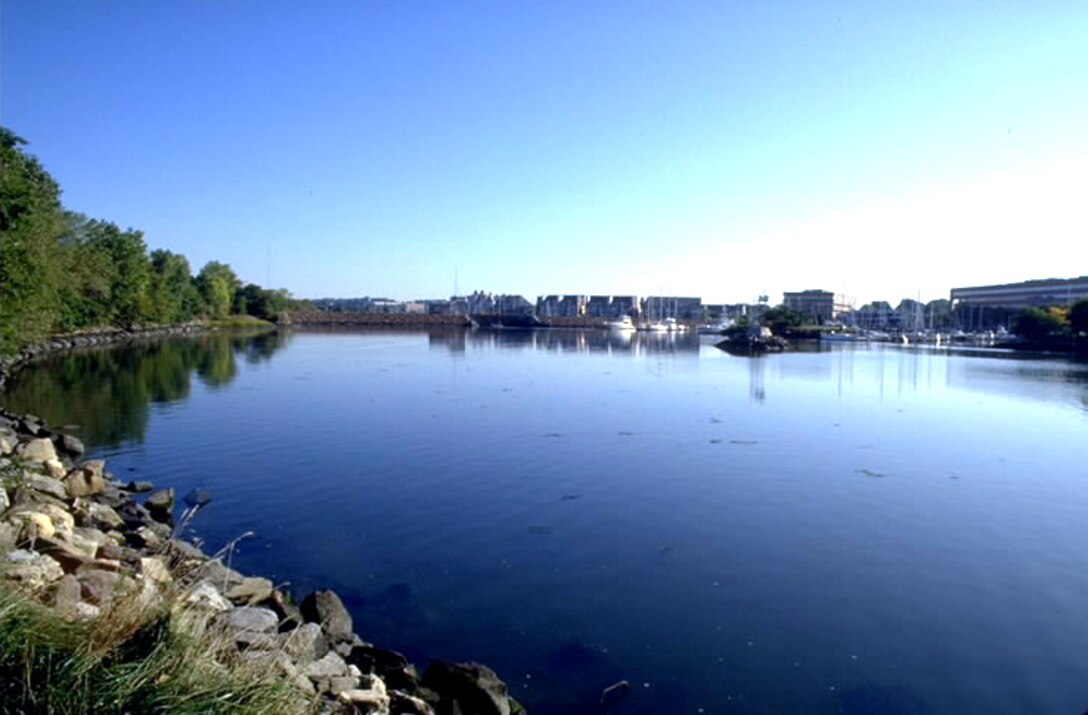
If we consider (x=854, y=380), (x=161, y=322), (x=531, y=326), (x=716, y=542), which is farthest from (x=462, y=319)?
(x=716, y=542)

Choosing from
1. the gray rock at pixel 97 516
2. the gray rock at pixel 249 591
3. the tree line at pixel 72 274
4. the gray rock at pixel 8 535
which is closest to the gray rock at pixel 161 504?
the gray rock at pixel 97 516

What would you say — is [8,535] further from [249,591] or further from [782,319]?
[782,319]

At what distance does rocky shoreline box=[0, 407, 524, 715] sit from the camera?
14.3 feet

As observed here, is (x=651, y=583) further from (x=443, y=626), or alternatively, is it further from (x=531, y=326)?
(x=531, y=326)

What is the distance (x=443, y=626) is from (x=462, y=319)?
13597 centimetres

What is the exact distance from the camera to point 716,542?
1021 cm

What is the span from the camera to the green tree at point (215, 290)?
8906 cm

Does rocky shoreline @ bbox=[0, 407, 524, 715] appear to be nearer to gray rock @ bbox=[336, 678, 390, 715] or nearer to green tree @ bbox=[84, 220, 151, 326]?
gray rock @ bbox=[336, 678, 390, 715]

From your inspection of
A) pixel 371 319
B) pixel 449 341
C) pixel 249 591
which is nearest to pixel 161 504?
pixel 249 591

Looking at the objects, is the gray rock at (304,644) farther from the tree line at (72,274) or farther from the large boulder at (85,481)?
the tree line at (72,274)

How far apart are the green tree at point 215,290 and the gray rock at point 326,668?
90.1m

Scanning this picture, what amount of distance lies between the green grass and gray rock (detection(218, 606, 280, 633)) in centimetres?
221

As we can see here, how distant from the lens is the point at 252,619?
5.98m

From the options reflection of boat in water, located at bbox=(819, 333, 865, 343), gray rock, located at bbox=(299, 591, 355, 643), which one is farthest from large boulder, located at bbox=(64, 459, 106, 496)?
reflection of boat in water, located at bbox=(819, 333, 865, 343)
